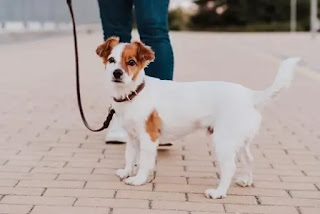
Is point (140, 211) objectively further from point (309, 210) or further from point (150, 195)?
point (309, 210)

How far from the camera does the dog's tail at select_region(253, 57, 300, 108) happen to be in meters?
3.66

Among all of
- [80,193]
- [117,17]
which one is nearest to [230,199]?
[80,193]

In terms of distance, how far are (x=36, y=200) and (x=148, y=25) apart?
5.46 feet

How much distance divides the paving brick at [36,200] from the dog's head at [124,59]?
2.28ft

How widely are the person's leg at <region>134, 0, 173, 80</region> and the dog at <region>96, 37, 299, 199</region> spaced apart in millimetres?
835

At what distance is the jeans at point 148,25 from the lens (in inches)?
186

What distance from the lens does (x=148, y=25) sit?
15.6 feet

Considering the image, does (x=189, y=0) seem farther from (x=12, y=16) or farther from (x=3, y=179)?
(x=3, y=179)

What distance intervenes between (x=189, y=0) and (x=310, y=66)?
175ft

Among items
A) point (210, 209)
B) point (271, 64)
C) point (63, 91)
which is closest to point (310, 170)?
point (210, 209)

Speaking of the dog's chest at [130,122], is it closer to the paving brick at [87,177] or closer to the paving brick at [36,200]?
the paving brick at [87,177]

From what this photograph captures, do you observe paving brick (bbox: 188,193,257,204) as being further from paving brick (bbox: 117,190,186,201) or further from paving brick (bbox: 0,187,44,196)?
paving brick (bbox: 0,187,44,196)

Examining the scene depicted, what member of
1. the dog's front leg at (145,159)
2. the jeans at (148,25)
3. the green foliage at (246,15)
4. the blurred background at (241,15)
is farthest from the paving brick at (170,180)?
the green foliage at (246,15)

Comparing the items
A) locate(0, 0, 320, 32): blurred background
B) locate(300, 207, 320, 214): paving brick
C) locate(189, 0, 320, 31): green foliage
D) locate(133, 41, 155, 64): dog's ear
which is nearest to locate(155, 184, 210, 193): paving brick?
locate(300, 207, 320, 214): paving brick
